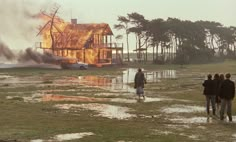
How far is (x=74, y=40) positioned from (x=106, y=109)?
6645 centimetres

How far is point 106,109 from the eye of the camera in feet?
78.6

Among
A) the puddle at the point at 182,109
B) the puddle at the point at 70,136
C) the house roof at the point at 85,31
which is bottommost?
the puddle at the point at 182,109

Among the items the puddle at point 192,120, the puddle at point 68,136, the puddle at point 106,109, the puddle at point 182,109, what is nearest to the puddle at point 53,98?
the puddle at point 106,109

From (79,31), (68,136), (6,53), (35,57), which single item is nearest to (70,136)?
(68,136)

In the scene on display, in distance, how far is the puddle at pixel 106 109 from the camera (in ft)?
69.4

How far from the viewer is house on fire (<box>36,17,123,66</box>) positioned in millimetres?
89250

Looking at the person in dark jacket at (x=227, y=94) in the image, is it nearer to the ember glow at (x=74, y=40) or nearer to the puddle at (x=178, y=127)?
the puddle at (x=178, y=127)

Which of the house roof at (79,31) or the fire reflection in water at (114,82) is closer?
the fire reflection in water at (114,82)

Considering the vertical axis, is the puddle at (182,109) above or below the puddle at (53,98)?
below

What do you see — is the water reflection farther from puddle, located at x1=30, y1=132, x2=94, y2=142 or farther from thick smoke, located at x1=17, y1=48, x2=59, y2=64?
thick smoke, located at x1=17, y1=48, x2=59, y2=64

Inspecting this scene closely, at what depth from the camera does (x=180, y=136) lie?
15672mm

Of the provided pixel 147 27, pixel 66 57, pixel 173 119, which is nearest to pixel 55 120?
pixel 173 119

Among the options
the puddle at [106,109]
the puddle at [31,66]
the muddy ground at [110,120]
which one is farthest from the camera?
the puddle at [31,66]

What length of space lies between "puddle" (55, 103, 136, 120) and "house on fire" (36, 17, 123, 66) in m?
61.7
